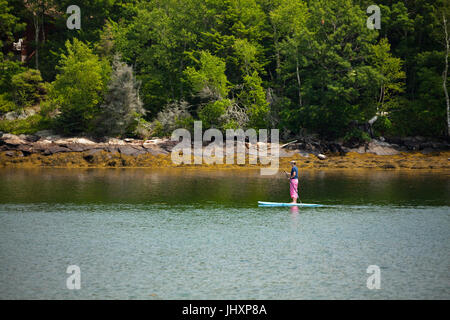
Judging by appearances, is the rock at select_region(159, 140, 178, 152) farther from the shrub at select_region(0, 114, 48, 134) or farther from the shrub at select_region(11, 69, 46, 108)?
the shrub at select_region(11, 69, 46, 108)

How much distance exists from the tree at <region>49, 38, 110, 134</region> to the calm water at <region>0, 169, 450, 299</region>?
2899cm

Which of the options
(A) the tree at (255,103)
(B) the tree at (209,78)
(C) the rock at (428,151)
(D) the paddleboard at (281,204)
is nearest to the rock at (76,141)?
(B) the tree at (209,78)

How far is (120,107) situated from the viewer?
67312mm

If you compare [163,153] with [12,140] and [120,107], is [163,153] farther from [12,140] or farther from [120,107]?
[12,140]

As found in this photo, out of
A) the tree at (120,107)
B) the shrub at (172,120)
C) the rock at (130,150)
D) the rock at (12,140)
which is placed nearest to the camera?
the rock at (130,150)

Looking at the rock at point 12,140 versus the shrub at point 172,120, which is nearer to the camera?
the rock at point 12,140

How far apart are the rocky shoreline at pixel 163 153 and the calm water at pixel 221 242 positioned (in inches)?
771

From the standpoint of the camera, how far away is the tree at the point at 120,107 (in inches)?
2633

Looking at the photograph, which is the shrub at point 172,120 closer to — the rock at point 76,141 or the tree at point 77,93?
the rock at point 76,141

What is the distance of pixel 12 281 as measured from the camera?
15.3 m

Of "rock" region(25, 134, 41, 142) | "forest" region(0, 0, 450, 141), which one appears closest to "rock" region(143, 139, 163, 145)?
"forest" region(0, 0, 450, 141)

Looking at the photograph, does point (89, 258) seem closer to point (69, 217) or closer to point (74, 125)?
point (69, 217)

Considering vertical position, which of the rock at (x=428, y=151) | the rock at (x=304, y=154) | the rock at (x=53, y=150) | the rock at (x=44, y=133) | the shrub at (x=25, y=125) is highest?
the shrub at (x=25, y=125)
